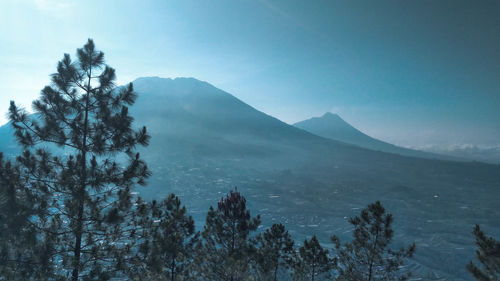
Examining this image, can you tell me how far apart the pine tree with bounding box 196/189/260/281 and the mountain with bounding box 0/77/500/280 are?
10409 mm

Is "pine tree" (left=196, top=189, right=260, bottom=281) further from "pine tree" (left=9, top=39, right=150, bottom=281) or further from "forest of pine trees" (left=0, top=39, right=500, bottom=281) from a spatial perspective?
"pine tree" (left=9, top=39, right=150, bottom=281)

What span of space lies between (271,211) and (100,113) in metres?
67.9

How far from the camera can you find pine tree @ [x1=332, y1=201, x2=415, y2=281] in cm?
796

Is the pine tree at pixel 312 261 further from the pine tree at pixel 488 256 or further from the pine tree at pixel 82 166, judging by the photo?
the pine tree at pixel 82 166

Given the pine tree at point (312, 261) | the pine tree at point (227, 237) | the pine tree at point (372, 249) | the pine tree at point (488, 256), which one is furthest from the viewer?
the pine tree at point (227, 237)

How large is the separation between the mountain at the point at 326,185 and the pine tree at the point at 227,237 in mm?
10409

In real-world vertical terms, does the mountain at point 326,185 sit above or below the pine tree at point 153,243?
below

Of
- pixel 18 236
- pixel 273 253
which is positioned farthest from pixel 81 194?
pixel 273 253

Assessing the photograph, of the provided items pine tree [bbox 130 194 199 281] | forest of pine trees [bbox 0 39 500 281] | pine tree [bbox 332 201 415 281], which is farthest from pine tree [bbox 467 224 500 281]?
pine tree [bbox 130 194 199 281]

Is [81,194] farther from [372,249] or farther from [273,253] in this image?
[372,249]

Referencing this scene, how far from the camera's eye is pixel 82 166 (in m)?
5.19

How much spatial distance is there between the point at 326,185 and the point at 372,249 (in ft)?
332

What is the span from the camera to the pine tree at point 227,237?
10133mm

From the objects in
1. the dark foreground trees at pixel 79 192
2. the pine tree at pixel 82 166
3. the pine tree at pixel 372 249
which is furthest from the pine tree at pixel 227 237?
the pine tree at pixel 82 166
